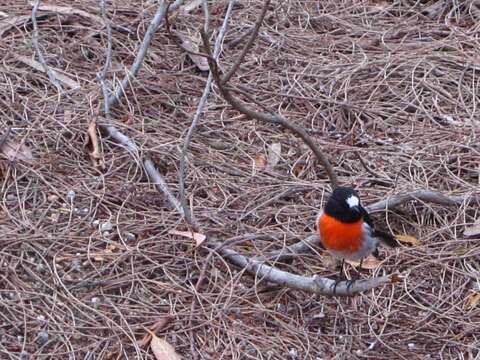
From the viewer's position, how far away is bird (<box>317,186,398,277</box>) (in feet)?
12.4

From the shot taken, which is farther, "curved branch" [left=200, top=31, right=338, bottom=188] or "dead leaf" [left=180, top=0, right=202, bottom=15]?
"dead leaf" [left=180, top=0, right=202, bottom=15]

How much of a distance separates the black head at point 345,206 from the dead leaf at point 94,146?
1.49m

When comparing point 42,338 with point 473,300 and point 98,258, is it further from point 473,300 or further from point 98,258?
point 473,300

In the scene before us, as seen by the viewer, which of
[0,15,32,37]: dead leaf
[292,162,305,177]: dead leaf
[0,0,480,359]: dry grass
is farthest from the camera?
[0,15,32,37]: dead leaf

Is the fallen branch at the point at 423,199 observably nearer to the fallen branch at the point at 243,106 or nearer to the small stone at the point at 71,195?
the fallen branch at the point at 243,106

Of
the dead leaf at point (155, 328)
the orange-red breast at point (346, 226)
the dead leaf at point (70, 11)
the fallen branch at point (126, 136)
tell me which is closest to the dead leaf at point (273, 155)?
the fallen branch at point (126, 136)

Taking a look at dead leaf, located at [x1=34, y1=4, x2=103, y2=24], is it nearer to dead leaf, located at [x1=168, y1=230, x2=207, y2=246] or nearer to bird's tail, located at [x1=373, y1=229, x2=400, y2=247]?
dead leaf, located at [x1=168, y1=230, x2=207, y2=246]

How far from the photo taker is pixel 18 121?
507 centimetres

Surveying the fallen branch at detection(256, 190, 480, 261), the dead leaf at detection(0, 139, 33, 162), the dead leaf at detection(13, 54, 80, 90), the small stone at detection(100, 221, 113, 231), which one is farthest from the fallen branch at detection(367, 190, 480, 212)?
the dead leaf at detection(13, 54, 80, 90)

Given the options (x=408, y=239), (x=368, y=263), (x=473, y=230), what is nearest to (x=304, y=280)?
(x=368, y=263)

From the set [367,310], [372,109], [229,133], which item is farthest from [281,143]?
[367,310]

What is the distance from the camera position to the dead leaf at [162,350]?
3754 millimetres

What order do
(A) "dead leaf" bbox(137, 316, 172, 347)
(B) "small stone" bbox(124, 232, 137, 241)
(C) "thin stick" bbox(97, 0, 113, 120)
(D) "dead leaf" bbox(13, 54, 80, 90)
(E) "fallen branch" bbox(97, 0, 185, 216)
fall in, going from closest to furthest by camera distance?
(A) "dead leaf" bbox(137, 316, 172, 347)
(B) "small stone" bbox(124, 232, 137, 241)
(E) "fallen branch" bbox(97, 0, 185, 216)
(C) "thin stick" bbox(97, 0, 113, 120)
(D) "dead leaf" bbox(13, 54, 80, 90)

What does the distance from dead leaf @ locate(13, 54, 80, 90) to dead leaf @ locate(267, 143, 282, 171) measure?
120cm
